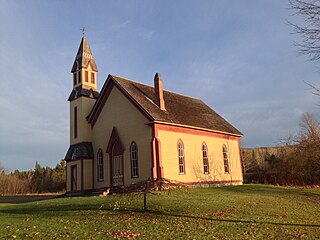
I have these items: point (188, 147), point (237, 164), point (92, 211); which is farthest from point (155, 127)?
point (237, 164)

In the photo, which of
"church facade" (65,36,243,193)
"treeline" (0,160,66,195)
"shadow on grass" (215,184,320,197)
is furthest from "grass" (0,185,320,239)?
"treeline" (0,160,66,195)

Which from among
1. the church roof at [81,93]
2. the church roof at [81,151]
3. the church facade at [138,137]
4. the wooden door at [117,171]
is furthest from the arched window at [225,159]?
the church roof at [81,93]

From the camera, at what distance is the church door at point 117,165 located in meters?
28.8

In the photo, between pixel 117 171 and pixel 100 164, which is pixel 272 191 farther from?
pixel 100 164

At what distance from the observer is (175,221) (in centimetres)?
1415

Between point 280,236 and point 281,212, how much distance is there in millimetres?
5699

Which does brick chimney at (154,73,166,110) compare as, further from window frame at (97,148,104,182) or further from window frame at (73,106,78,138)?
window frame at (73,106,78,138)

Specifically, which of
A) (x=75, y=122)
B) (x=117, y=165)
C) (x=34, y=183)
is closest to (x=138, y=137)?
(x=117, y=165)

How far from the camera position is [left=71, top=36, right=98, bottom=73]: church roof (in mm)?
35094

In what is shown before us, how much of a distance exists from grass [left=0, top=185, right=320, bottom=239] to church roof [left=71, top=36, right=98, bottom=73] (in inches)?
756

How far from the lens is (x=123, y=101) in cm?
2962

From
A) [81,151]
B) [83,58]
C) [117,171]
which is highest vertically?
[83,58]

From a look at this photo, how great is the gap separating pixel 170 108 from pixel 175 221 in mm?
17757

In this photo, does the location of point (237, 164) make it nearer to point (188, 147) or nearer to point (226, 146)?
point (226, 146)
